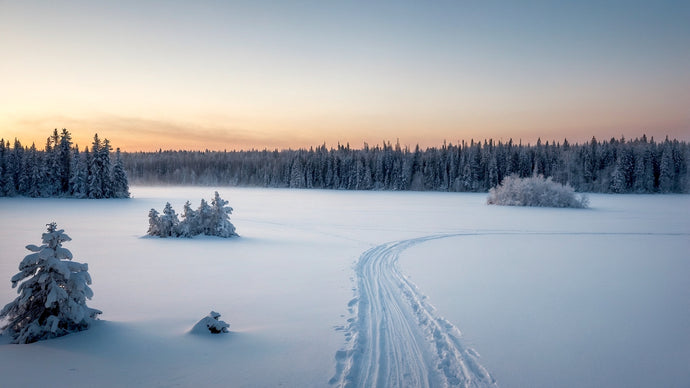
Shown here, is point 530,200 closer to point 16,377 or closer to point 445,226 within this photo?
point 445,226

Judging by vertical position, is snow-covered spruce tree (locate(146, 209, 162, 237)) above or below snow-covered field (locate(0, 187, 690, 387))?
above

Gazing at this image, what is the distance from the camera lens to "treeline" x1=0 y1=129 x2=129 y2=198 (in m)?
57.2

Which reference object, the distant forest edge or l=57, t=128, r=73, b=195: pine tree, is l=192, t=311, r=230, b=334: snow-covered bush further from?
the distant forest edge

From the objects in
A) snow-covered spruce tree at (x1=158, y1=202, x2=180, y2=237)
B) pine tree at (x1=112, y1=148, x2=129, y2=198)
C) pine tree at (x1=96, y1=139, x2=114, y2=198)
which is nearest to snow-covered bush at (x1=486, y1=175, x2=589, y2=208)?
snow-covered spruce tree at (x1=158, y1=202, x2=180, y2=237)

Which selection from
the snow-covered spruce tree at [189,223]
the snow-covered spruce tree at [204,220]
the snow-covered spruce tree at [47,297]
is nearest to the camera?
the snow-covered spruce tree at [47,297]

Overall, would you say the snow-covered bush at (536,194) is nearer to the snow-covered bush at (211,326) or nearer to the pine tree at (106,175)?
the snow-covered bush at (211,326)

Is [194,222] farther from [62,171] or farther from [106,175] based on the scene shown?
[62,171]

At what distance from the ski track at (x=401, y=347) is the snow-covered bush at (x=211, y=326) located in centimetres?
202

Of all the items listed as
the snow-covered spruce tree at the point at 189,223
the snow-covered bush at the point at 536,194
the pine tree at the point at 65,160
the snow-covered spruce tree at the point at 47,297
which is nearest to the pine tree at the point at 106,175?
the pine tree at the point at 65,160

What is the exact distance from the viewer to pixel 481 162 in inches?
4126

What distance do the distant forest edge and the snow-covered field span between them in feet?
283

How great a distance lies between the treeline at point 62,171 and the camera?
57219mm

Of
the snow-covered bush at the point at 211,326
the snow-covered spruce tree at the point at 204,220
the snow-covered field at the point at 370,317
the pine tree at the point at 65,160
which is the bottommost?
the snow-covered field at the point at 370,317

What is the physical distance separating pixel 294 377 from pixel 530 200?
47123 mm
